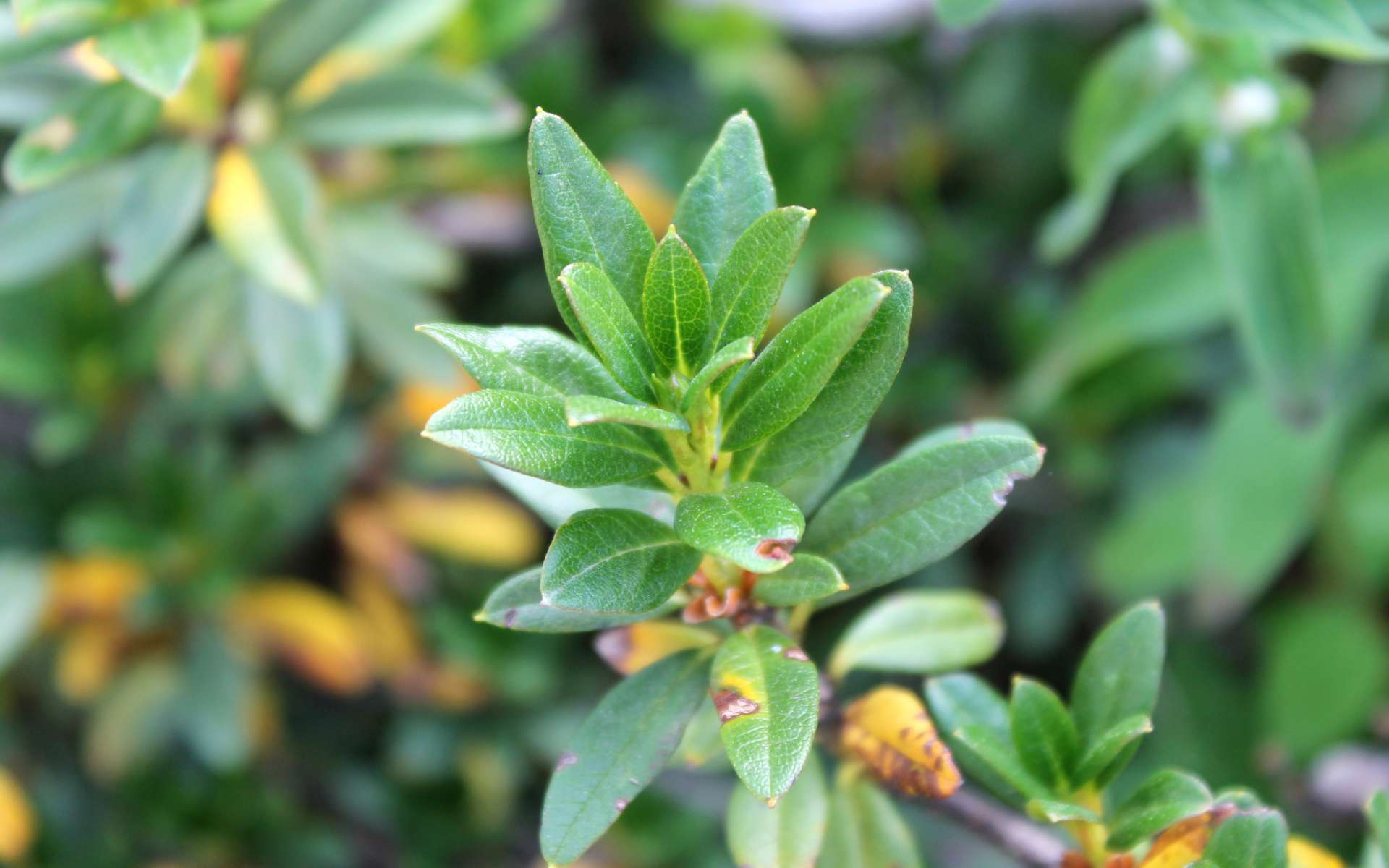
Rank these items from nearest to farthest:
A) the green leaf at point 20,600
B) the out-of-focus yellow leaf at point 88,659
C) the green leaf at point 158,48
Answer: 1. the green leaf at point 158,48
2. the green leaf at point 20,600
3. the out-of-focus yellow leaf at point 88,659

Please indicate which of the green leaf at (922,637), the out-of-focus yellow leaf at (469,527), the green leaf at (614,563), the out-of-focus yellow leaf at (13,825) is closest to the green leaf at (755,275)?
the green leaf at (614,563)

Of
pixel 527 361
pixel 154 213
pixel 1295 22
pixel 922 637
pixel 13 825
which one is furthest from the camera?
pixel 13 825

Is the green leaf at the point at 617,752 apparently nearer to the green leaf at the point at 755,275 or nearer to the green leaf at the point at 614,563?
the green leaf at the point at 614,563

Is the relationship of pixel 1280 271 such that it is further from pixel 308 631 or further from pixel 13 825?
pixel 13 825

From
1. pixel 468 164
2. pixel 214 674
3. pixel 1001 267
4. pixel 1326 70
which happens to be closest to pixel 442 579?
pixel 214 674

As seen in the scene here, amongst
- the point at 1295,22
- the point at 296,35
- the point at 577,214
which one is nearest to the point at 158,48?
the point at 296,35

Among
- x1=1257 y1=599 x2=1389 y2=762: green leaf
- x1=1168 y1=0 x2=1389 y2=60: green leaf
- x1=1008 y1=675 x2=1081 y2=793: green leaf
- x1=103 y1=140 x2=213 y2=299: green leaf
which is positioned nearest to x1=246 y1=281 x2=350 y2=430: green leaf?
x1=103 y1=140 x2=213 y2=299: green leaf
